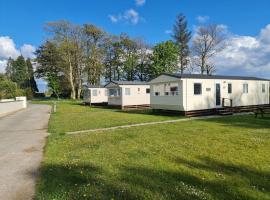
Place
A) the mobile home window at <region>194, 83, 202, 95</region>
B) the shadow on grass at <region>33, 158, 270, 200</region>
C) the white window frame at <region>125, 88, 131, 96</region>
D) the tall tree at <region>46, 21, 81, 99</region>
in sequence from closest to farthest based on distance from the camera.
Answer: the shadow on grass at <region>33, 158, 270, 200</region> < the mobile home window at <region>194, 83, 202, 95</region> < the white window frame at <region>125, 88, 131, 96</region> < the tall tree at <region>46, 21, 81, 99</region>

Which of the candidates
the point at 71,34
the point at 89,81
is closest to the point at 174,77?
the point at 71,34

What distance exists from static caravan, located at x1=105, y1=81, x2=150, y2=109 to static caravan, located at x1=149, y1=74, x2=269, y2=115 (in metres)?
5.74

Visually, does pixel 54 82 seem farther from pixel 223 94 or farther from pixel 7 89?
pixel 223 94

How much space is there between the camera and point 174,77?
19.0 m

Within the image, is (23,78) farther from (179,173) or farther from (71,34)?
(179,173)

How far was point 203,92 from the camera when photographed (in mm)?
19359

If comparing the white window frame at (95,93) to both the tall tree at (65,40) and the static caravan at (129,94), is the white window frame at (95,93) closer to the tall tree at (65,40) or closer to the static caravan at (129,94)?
the static caravan at (129,94)

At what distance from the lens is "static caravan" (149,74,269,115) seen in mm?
18641

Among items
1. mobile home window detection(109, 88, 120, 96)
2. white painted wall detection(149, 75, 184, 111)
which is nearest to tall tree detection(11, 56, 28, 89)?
mobile home window detection(109, 88, 120, 96)

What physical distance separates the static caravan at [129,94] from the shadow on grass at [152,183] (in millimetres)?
20756

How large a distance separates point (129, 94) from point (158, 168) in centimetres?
2137

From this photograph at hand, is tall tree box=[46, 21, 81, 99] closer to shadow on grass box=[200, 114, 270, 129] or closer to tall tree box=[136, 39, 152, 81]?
tall tree box=[136, 39, 152, 81]

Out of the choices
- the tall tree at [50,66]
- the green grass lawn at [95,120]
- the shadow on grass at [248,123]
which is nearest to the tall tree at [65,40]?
the tall tree at [50,66]

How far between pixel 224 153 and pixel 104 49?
47.7m
